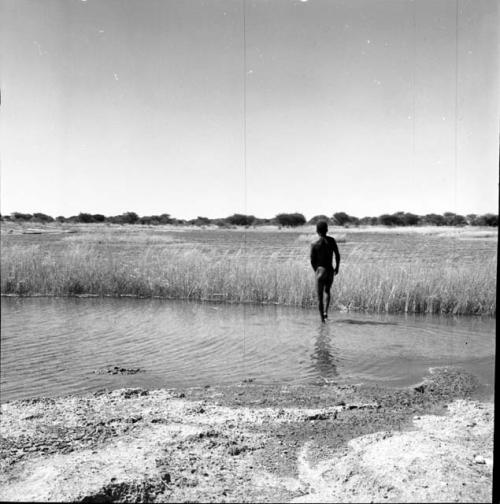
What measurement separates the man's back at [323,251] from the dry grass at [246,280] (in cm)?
168

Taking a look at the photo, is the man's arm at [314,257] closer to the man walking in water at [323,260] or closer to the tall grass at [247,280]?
the man walking in water at [323,260]

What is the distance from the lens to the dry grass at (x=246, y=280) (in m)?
11.6

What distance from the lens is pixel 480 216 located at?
1568 centimetres

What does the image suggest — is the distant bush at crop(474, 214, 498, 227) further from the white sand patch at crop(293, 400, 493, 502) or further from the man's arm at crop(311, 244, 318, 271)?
the white sand patch at crop(293, 400, 493, 502)

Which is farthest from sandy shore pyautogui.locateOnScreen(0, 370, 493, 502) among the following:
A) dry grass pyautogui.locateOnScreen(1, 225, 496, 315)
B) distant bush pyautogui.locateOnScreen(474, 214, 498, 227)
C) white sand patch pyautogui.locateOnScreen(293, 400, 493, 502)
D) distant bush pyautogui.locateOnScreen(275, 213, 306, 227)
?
distant bush pyautogui.locateOnScreen(275, 213, 306, 227)

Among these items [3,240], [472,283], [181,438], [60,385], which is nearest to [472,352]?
[472,283]

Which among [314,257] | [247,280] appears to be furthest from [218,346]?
[247,280]

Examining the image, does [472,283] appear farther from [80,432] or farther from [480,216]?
→ [80,432]

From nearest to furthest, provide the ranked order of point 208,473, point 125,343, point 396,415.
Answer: point 208,473
point 396,415
point 125,343

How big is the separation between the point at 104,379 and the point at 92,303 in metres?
6.19

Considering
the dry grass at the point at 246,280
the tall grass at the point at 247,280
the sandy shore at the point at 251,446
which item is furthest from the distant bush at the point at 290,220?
the sandy shore at the point at 251,446

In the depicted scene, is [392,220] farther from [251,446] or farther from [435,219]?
[251,446]

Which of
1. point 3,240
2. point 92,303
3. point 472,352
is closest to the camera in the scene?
point 472,352

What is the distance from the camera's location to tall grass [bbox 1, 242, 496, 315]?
38.0 feet
